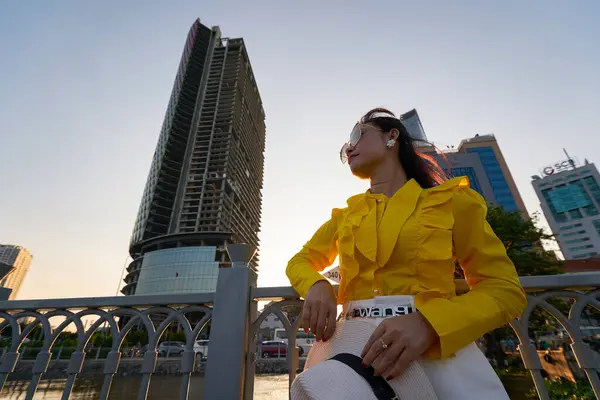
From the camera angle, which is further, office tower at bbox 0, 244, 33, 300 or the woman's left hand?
office tower at bbox 0, 244, 33, 300

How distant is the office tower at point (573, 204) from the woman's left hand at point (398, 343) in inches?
3882

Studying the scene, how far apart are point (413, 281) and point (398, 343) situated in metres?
0.35

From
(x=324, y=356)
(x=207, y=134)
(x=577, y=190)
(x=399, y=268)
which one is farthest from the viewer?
(x=577, y=190)

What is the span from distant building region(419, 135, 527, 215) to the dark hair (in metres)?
54.9

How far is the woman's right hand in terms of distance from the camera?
1130 millimetres

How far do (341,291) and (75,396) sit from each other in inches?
475

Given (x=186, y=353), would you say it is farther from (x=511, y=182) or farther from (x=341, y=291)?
(x=511, y=182)

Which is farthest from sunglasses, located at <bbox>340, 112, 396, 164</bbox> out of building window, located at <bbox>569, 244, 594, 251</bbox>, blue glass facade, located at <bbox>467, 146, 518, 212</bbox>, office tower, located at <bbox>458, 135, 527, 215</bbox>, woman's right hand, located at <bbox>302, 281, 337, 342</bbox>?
building window, located at <bbox>569, 244, 594, 251</bbox>

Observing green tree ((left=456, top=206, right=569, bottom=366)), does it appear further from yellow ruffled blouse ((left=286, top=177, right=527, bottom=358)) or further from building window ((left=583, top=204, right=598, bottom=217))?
building window ((left=583, top=204, right=598, bottom=217))

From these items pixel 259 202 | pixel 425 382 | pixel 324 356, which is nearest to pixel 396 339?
pixel 425 382

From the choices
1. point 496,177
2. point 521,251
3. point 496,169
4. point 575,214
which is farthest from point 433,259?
point 575,214

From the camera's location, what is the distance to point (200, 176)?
65250mm

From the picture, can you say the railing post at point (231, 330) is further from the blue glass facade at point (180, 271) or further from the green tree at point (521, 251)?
the blue glass facade at point (180, 271)

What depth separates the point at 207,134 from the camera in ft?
229
